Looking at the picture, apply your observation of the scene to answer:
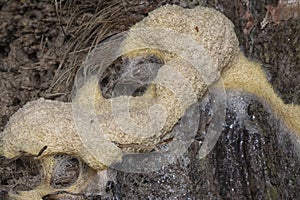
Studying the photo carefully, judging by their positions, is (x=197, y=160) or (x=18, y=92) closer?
(x=197, y=160)

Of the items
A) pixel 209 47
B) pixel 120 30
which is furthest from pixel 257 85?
pixel 120 30

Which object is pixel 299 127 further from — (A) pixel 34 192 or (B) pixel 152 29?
(A) pixel 34 192

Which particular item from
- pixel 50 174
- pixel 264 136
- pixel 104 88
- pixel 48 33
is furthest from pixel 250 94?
pixel 48 33

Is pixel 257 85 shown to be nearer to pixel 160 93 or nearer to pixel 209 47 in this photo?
pixel 209 47
